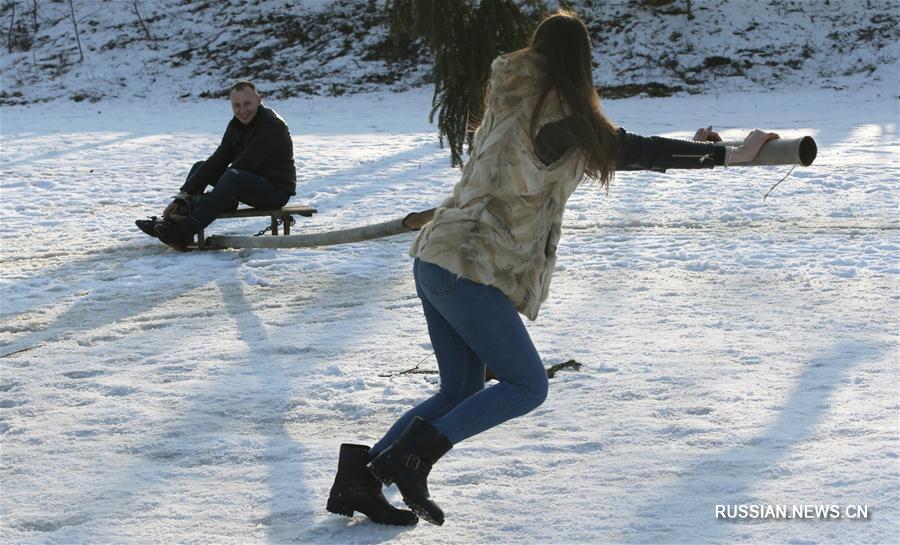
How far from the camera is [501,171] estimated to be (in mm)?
3012

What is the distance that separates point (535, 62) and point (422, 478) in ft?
4.09

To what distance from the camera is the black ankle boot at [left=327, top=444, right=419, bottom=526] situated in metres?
3.33

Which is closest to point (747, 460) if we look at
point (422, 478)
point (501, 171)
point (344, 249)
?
point (422, 478)

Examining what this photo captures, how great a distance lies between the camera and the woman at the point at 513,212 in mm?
2979

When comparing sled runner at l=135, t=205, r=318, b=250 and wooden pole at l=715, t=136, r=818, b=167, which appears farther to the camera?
sled runner at l=135, t=205, r=318, b=250

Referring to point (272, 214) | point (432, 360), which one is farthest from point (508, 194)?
point (272, 214)

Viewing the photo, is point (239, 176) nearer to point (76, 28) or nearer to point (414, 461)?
point (414, 461)

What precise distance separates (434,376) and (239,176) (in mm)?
3272

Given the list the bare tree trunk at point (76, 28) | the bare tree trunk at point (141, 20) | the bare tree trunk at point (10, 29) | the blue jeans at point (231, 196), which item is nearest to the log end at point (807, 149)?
the blue jeans at point (231, 196)

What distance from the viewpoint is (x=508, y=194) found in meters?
3.02

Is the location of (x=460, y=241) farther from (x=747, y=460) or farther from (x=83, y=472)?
(x=83, y=472)

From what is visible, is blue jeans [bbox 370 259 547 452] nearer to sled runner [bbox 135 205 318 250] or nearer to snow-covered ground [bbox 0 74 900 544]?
snow-covered ground [bbox 0 74 900 544]

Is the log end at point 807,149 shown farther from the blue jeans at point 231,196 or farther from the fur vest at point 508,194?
the blue jeans at point 231,196

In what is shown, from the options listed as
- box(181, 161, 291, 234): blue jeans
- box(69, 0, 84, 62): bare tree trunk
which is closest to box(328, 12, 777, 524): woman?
box(181, 161, 291, 234): blue jeans
